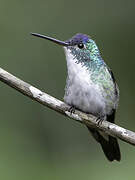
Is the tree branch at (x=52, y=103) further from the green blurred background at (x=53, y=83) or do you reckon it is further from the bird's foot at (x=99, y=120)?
the green blurred background at (x=53, y=83)

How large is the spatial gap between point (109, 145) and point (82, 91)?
902mm

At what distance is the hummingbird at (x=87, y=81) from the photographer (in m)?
5.22

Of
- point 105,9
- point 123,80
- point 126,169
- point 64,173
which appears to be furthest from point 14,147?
point 105,9

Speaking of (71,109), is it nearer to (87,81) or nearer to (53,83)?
(87,81)

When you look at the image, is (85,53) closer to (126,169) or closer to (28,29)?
(126,169)

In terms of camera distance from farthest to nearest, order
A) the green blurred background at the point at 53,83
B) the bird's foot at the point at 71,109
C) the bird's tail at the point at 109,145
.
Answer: the green blurred background at the point at 53,83, the bird's tail at the point at 109,145, the bird's foot at the point at 71,109

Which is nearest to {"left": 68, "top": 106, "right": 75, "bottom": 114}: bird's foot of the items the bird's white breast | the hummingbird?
the hummingbird

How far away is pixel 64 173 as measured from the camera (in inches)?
263

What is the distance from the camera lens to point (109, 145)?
5.84 metres

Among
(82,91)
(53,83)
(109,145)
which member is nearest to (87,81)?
(82,91)

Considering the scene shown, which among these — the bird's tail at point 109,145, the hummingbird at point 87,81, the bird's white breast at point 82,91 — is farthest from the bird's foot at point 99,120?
the bird's tail at point 109,145

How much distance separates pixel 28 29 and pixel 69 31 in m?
0.67

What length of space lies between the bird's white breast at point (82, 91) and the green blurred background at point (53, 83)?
1.49 meters

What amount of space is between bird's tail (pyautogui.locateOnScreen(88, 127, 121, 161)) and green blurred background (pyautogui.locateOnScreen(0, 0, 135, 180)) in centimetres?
80
